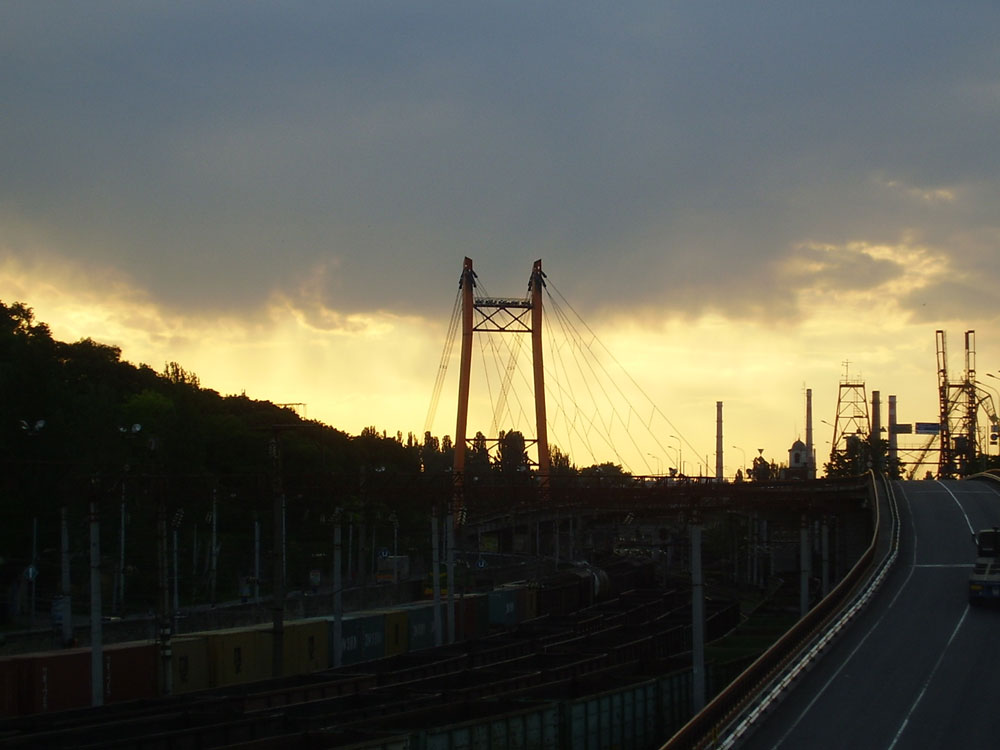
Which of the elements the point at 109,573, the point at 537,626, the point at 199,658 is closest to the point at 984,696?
the point at 199,658

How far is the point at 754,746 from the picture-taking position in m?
24.7

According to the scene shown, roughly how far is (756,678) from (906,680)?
181 inches

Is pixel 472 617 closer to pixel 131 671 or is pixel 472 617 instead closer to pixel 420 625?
pixel 420 625

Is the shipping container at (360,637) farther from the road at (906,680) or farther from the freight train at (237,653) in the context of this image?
the road at (906,680)

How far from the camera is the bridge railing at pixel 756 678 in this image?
80.4 ft

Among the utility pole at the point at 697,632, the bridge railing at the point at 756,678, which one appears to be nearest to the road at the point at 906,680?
the bridge railing at the point at 756,678

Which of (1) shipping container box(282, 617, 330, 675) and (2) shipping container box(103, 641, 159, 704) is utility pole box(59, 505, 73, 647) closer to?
(2) shipping container box(103, 641, 159, 704)

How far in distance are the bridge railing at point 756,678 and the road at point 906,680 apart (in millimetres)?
730

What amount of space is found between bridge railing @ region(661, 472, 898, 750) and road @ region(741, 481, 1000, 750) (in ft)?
2.39

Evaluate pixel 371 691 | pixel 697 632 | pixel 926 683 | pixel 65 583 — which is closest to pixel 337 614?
pixel 65 583

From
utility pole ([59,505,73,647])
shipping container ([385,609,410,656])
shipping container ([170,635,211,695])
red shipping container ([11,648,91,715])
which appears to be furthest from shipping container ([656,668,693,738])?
utility pole ([59,505,73,647])

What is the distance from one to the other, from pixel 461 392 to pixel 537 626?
A: 42.7 meters

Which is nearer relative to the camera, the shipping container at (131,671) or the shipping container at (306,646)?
the shipping container at (131,671)

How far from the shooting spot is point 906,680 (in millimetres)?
30875
